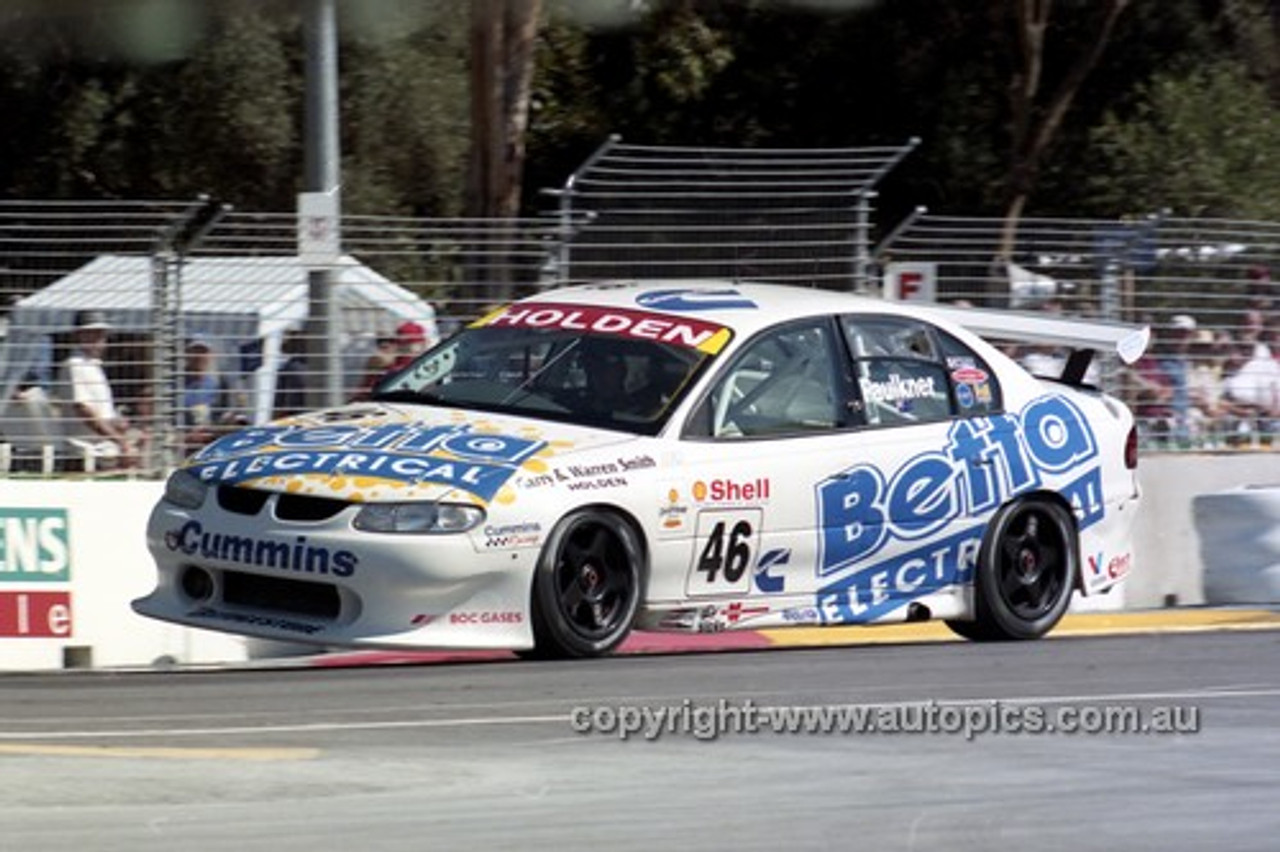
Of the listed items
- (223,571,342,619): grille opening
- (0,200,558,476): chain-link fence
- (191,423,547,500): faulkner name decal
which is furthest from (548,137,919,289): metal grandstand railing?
(223,571,342,619): grille opening

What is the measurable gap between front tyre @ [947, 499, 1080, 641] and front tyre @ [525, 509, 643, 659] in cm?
193

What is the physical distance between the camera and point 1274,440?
48.6 ft

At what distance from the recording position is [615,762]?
7035 mm

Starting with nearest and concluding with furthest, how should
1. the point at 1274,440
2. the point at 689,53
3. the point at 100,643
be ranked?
the point at 100,643
the point at 1274,440
the point at 689,53

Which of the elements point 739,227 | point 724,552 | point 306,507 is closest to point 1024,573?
point 724,552

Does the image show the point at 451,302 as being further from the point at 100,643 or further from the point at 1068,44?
the point at 1068,44

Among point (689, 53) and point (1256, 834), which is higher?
point (689, 53)

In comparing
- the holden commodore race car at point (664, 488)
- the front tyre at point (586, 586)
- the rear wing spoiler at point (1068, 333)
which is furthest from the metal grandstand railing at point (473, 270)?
the front tyre at point (586, 586)

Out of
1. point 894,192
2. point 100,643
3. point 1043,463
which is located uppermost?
point 894,192

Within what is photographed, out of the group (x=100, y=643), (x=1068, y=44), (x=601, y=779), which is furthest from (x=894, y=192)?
(x=601, y=779)

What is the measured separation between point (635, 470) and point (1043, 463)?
7.52 feet

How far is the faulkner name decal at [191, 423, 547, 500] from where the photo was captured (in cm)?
877

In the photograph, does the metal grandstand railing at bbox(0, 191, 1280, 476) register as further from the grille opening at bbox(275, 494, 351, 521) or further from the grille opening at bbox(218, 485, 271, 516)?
the grille opening at bbox(275, 494, 351, 521)

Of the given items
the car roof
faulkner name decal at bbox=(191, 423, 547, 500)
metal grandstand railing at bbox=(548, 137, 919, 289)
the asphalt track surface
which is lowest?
the asphalt track surface
